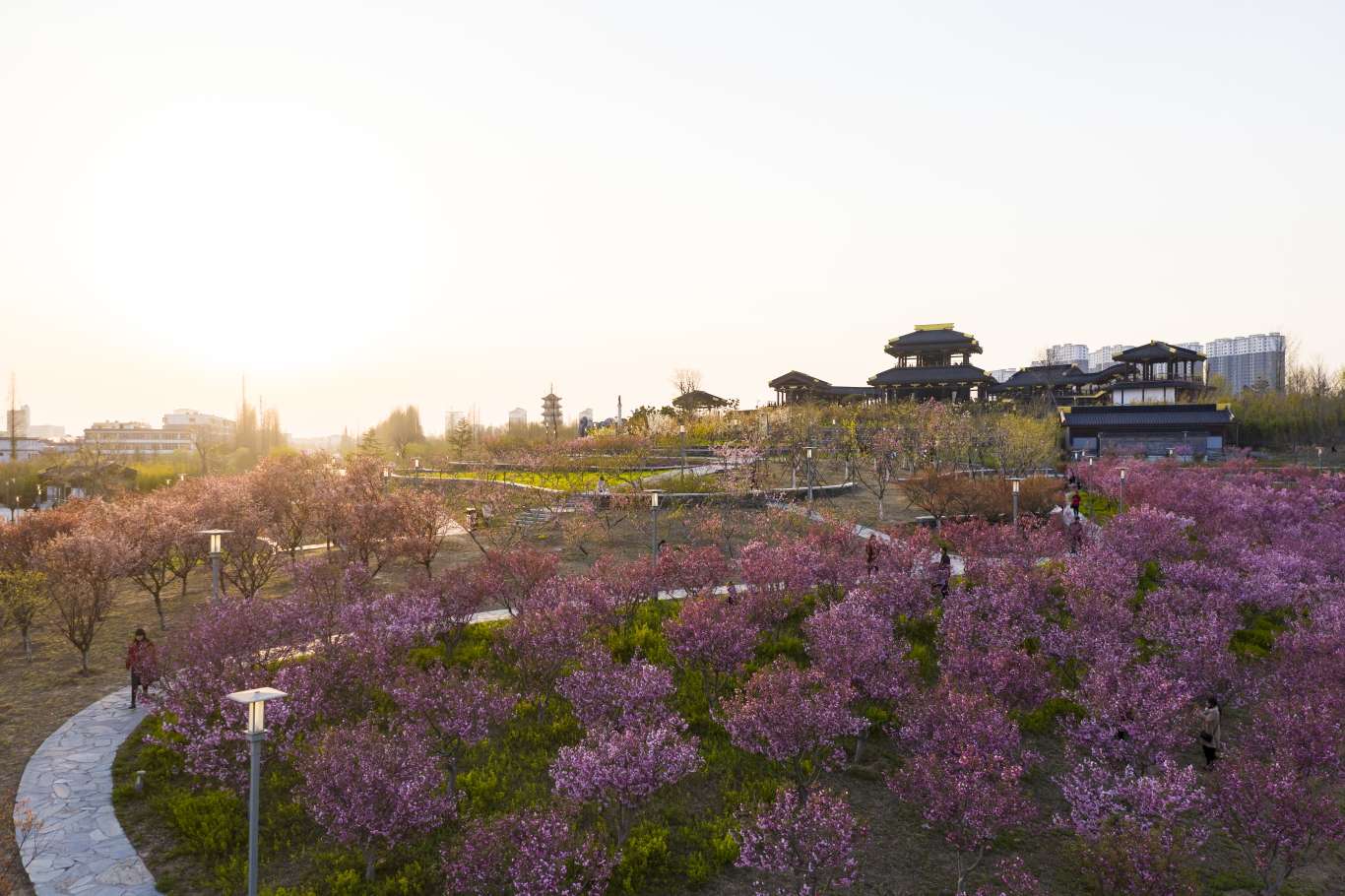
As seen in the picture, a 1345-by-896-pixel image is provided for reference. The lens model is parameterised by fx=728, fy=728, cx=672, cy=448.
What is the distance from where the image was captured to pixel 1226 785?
9.01 meters

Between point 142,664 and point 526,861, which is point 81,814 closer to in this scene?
point 142,664

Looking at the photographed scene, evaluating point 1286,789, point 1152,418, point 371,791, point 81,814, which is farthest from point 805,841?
point 1152,418

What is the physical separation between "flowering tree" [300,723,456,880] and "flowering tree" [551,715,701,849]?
5.54ft

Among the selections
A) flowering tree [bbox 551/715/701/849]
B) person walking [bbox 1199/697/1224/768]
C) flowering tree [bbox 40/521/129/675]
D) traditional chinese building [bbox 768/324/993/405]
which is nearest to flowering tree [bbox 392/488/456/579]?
flowering tree [bbox 40/521/129/675]

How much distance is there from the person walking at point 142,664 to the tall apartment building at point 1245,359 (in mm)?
131033

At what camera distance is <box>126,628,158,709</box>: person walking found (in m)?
13.4

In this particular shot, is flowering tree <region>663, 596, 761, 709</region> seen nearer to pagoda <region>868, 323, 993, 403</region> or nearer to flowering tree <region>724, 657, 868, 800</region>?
flowering tree <region>724, 657, 868, 800</region>

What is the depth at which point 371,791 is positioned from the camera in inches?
348

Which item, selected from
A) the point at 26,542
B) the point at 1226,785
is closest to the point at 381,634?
the point at 1226,785

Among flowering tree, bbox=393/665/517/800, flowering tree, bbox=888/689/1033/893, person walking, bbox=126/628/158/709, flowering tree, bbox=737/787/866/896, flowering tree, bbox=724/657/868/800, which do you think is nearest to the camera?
flowering tree, bbox=737/787/866/896

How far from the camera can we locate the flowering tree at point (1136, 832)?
7.65 metres

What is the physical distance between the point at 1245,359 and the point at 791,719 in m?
178

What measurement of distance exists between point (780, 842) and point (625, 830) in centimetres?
272

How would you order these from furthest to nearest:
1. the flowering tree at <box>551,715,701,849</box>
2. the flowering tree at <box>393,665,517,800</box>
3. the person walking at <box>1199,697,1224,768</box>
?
1. the person walking at <box>1199,697,1224,768</box>
2. the flowering tree at <box>393,665,517,800</box>
3. the flowering tree at <box>551,715,701,849</box>
